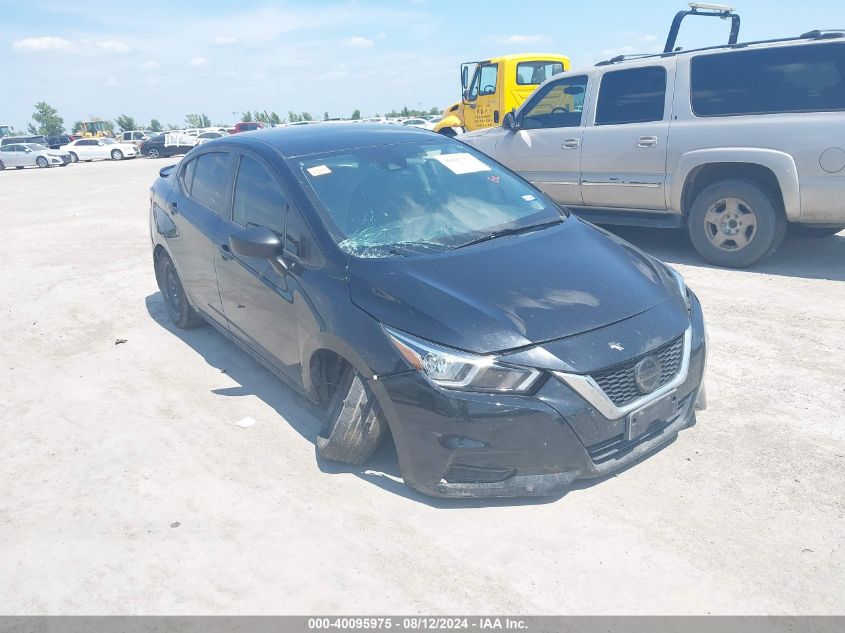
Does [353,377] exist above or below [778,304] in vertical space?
above

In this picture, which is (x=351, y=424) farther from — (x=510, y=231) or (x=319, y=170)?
(x=319, y=170)

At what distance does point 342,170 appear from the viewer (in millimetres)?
4105

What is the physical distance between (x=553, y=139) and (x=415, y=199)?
4.30 meters

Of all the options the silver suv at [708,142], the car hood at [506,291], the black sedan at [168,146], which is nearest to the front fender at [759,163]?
the silver suv at [708,142]

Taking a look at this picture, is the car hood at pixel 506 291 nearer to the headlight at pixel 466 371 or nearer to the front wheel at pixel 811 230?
the headlight at pixel 466 371

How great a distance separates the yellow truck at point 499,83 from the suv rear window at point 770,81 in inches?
312

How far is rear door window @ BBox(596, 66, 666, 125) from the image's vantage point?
7109 mm

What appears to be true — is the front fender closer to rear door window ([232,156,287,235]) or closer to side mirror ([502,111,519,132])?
side mirror ([502,111,519,132])

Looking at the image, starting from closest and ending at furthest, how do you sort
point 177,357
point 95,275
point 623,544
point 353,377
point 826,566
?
1. point 826,566
2. point 623,544
3. point 353,377
4. point 177,357
5. point 95,275

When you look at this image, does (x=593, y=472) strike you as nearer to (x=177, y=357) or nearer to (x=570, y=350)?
(x=570, y=350)

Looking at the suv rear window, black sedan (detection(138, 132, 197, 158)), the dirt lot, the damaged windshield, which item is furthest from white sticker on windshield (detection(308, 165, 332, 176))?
black sedan (detection(138, 132, 197, 158))

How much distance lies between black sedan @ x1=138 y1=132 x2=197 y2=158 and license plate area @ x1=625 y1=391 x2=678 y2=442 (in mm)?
37241

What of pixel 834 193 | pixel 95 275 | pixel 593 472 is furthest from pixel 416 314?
pixel 95 275

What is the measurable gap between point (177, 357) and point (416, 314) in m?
2.93
